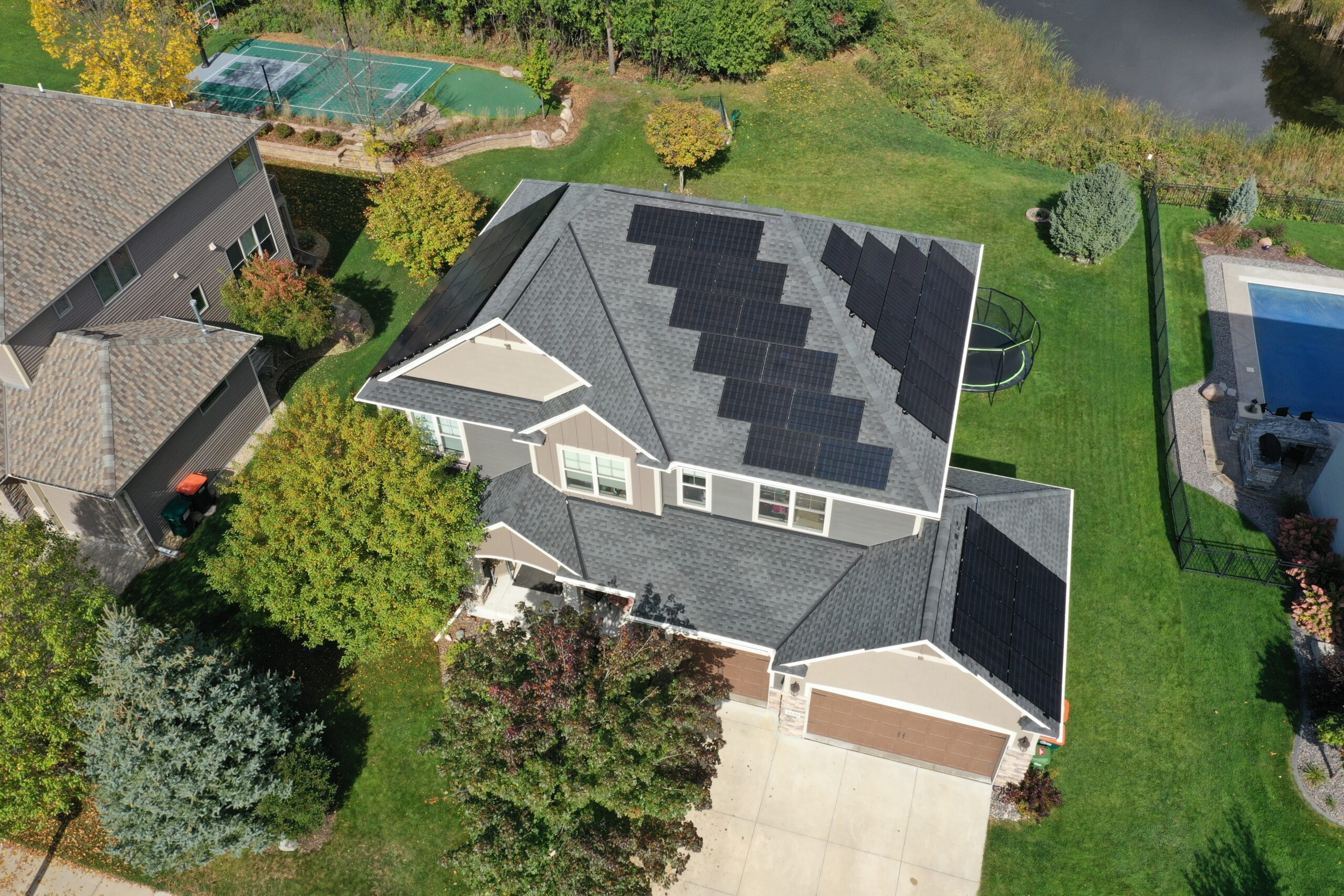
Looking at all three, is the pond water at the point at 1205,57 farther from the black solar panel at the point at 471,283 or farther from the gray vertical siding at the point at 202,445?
the gray vertical siding at the point at 202,445

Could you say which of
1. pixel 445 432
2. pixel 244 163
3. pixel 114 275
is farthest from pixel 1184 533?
pixel 244 163

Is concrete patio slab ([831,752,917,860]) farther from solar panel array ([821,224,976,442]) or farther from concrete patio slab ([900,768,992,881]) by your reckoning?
solar panel array ([821,224,976,442])

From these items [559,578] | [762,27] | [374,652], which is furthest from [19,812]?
[762,27]

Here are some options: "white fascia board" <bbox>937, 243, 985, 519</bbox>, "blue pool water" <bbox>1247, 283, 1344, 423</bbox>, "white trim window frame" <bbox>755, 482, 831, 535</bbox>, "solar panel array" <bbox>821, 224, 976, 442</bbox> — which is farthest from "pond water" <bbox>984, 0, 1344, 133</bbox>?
"white trim window frame" <bbox>755, 482, 831, 535</bbox>

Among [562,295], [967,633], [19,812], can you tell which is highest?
[562,295]

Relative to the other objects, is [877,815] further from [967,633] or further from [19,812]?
[19,812]
